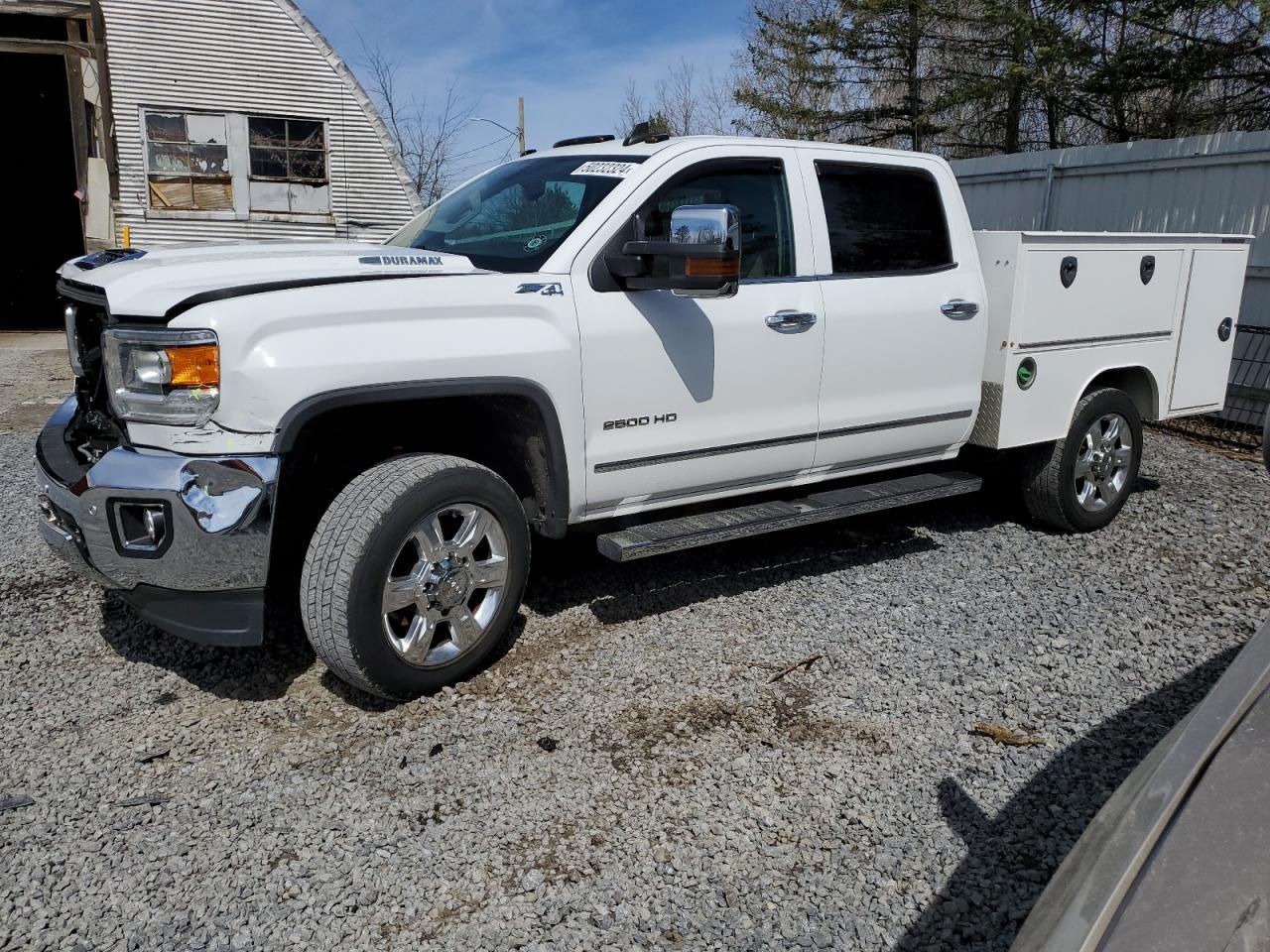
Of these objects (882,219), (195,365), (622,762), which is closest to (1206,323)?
(882,219)

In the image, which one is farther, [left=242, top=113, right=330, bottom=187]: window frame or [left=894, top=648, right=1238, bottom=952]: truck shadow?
[left=242, top=113, right=330, bottom=187]: window frame

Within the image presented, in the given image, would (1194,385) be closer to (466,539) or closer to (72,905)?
(466,539)

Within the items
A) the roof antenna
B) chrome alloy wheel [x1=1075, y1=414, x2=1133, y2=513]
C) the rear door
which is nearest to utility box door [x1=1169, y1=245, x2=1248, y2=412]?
chrome alloy wheel [x1=1075, y1=414, x2=1133, y2=513]

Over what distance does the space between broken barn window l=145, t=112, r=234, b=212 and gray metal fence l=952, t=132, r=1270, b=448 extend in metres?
11.8

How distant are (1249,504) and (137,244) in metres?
15.4

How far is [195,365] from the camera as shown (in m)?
3.02

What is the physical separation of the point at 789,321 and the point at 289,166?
1445cm

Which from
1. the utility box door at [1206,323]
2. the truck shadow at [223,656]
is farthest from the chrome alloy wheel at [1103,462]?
the truck shadow at [223,656]

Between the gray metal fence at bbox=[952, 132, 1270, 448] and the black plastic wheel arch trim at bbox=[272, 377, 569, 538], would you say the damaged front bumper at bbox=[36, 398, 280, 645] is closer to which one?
the black plastic wheel arch trim at bbox=[272, 377, 569, 538]

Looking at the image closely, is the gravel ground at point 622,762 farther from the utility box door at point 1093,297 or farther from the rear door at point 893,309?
the utility box door at point 1093,297

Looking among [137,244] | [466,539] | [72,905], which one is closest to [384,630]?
[466,539]

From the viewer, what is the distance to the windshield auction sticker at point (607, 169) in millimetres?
3996

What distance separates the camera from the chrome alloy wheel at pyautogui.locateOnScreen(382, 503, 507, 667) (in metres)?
3.38

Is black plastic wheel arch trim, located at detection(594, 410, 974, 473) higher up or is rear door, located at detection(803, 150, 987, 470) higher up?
rear door, located at detection(803, 150, 987, 470)
